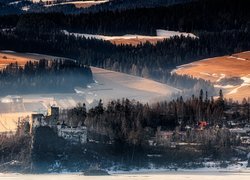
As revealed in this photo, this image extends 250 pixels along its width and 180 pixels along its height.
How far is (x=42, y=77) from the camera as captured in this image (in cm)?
10656

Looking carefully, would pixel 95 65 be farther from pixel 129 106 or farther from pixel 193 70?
pixel 129 106

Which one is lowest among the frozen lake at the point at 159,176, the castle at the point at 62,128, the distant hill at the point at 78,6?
the distant hill at the point at 78,6

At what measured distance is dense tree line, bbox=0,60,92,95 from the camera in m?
103

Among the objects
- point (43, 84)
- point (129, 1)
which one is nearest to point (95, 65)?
point (43, 84)

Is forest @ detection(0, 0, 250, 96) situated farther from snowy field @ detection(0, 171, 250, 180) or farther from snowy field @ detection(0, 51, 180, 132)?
snowy field @ detection(0, 171, 250, 180)

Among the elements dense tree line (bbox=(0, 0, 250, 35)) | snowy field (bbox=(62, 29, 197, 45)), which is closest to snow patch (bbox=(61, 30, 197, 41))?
snowy field (bbox=(62, 29, 197, 45))

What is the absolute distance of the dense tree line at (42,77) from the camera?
10338 cm

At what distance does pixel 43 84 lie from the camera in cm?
10488

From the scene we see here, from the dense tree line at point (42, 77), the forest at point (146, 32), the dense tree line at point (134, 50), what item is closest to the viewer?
the dense tree line at point (42, 77)

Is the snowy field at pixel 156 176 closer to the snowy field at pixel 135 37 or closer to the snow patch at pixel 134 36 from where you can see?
the snowy field at pixel 135 37

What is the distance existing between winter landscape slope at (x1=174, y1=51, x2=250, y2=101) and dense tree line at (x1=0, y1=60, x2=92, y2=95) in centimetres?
1261

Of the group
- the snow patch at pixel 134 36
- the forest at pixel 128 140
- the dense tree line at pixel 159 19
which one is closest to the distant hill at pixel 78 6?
the dense tree line at pixel 159 19

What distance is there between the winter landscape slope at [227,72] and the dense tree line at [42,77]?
41.4ft

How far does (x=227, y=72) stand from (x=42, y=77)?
22534 millimetres
